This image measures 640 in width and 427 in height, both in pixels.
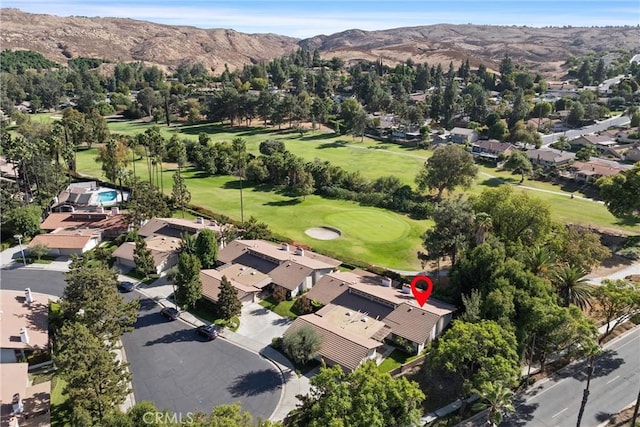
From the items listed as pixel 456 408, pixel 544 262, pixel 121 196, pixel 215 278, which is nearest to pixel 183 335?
pixel 215 278

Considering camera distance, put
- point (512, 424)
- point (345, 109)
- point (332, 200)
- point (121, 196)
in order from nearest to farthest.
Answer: point (512, 424)
point (121, 196)
point (332, 200)
point (345, 109)

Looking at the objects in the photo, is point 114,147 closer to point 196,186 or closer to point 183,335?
point 196,186

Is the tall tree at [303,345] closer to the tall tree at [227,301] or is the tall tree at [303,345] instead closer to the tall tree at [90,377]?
the tall tree at [227,301]

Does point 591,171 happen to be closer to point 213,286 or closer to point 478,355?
point 478,355

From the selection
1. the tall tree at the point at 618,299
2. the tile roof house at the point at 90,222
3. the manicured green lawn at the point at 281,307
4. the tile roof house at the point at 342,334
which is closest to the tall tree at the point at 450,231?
the tile roof house at the point at 342,334

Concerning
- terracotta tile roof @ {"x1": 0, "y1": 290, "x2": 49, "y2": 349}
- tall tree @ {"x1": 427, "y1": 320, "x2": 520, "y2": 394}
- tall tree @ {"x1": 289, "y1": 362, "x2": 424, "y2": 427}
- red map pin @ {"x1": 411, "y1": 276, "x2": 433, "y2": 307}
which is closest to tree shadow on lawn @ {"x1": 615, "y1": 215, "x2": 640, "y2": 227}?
red map pin @ {"x1": 411, "y1": 276, "x2": 433, "y2": 307}

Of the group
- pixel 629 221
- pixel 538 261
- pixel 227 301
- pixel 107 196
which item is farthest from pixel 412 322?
pixel 107 196
